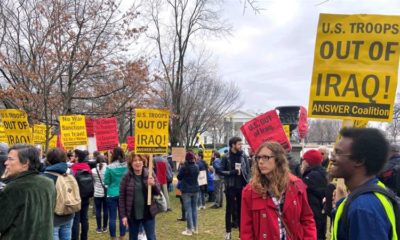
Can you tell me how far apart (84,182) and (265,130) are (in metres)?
3.80

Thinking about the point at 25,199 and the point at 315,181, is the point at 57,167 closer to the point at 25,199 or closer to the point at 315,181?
the point at 25,199

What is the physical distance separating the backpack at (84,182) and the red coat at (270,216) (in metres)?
5.51

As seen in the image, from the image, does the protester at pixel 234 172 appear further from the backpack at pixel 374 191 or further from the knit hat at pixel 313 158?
the backpack at pixel 374 191

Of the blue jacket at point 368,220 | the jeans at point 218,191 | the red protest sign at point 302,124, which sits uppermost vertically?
the red protest sign at point 302,124

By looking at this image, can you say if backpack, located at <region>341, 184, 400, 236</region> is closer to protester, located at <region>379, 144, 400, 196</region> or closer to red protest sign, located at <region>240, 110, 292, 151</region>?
protester, located at <region>379, 144, 400, 196</region>

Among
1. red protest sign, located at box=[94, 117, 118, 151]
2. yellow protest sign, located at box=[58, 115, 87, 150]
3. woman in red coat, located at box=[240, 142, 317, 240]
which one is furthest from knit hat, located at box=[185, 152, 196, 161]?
woman in red coat, located at box=[240, 142, 317, 240]

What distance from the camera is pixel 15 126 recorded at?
9.50 meters

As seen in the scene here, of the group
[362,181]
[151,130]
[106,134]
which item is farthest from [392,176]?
[106,134]

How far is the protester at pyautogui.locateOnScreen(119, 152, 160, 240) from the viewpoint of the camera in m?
→ 7.02

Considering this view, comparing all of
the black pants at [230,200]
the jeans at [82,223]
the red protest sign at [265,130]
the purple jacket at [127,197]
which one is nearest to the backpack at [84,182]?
the jeans at [82,223]

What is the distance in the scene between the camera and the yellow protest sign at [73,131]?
1222cm

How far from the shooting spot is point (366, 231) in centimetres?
225

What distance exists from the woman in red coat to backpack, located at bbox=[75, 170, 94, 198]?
548 cm

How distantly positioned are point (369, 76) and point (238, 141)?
16.3 ft
